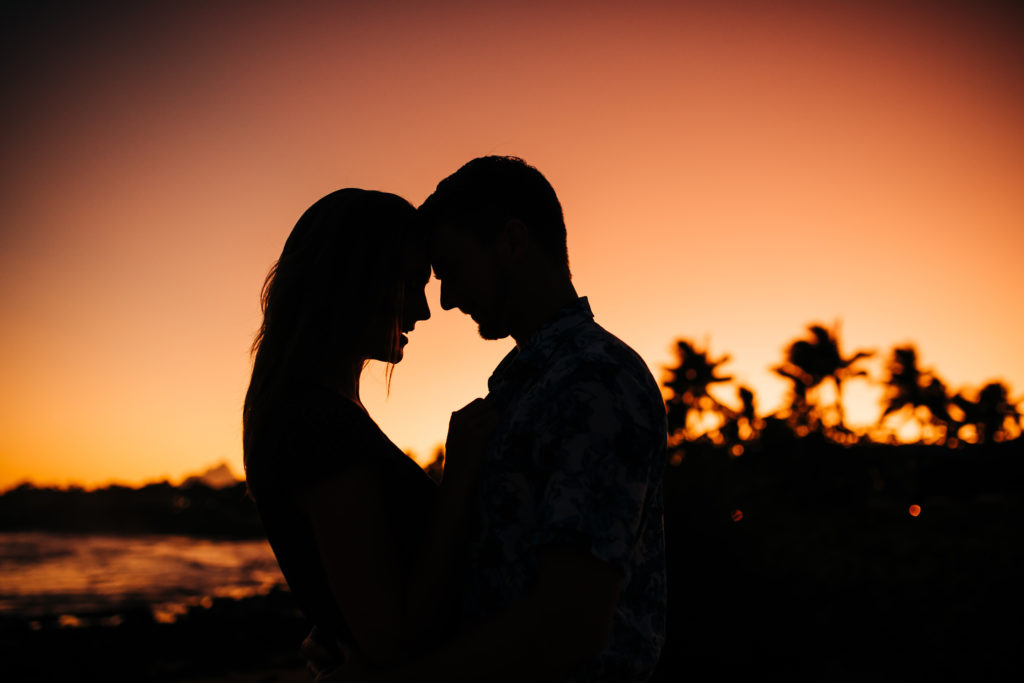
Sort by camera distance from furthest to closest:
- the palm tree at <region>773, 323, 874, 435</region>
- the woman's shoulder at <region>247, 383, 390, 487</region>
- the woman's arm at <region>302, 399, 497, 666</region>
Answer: the palm tree at <region>773, 323, 874, 435</region> → the woman's shoulder at <region>247, 383, 390, 487</region> → the woman's arm at <region>302, 399, 497, 666</region>

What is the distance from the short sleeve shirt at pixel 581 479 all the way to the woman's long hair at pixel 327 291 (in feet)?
1.95

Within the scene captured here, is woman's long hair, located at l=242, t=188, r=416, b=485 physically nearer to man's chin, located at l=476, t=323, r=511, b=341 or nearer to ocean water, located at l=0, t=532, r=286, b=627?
man's chin, located at l=476, t=323, r=511, b=341

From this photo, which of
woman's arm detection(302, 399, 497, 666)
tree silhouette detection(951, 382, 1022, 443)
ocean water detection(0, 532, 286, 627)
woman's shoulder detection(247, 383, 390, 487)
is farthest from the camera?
tree silhouette detection(951, 382, 1022, 443)

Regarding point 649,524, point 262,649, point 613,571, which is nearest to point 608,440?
point 613,571

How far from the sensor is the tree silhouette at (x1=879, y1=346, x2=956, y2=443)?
178 ft

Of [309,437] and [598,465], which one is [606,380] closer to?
[598,465]

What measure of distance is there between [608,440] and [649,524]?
0.52 meters

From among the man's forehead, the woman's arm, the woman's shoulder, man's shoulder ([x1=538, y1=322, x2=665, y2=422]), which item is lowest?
the woman's arm

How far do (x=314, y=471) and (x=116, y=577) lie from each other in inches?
1975

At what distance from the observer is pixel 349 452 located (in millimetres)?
1954

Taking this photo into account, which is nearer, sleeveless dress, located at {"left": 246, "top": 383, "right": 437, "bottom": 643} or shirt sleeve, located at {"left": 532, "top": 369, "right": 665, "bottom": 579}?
shirt sleeve, located at {"left": 532, "top": 369, "right": 665, "bottom": 579}

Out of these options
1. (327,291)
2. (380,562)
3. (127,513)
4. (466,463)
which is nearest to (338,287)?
(327,291)

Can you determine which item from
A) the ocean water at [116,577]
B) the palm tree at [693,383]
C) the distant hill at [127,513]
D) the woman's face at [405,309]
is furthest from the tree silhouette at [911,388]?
the distant hill at [127,513]

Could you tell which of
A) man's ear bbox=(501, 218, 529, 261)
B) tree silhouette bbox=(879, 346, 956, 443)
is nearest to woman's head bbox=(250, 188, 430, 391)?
man's ear bbox=(501, 218, 529, 261)
